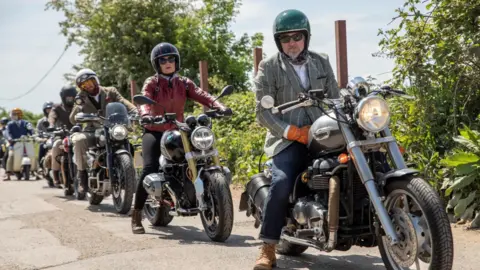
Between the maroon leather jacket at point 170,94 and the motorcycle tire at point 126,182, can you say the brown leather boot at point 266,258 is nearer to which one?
the maroon leather jacket at point 170,94

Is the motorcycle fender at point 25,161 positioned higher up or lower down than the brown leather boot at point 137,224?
higher up

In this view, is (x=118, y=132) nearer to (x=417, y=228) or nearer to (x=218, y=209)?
(x=218, y=209)

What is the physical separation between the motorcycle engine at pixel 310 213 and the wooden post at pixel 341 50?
4354 mm

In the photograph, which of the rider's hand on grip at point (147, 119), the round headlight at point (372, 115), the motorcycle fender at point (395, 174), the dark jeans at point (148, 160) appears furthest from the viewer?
the dark jeans at point (148, 160)

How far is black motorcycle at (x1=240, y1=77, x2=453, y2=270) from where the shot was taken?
425cm

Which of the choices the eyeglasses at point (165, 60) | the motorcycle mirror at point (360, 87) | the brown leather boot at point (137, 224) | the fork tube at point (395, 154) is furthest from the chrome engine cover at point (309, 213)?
the eyeglasses at point (165, 60)

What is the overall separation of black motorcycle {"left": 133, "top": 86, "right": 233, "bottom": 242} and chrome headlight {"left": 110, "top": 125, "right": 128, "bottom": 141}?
192cm

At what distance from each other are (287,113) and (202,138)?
71.5 inches

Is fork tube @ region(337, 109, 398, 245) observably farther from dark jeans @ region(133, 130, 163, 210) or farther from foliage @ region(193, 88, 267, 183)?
foliage @ region(193, 88, 267, 183)

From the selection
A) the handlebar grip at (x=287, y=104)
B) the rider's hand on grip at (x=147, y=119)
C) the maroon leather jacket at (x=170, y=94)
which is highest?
the maroon leather jacket at (x=170, y=94)

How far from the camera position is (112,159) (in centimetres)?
954

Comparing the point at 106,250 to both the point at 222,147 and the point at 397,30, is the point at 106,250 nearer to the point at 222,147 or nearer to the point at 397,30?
the point at 397,30

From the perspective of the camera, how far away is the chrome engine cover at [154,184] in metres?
7.35

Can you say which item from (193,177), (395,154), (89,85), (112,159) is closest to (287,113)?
(395,154)
